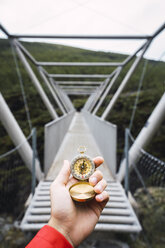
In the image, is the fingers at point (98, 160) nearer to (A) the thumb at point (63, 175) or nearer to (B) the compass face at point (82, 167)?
(B) the compass face at point (82, 167)

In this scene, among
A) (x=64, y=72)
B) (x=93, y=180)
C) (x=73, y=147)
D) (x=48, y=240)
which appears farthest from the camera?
(x=64, y=72)

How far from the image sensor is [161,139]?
3.48 m

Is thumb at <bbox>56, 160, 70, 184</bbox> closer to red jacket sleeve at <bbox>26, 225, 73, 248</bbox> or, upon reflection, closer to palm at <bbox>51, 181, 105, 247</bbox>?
palm at <bbox>51, 181, 105, 247</bbox>

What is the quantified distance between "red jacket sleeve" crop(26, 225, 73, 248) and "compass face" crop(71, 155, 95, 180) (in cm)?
29

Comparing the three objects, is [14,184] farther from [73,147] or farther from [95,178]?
[95,178]

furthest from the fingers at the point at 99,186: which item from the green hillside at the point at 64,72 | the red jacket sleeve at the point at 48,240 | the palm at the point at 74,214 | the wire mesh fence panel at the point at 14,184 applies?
the green hillside at the point at 64,72

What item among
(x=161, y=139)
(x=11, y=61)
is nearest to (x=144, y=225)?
(x=161, y=139)

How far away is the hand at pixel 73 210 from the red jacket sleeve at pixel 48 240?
6cm

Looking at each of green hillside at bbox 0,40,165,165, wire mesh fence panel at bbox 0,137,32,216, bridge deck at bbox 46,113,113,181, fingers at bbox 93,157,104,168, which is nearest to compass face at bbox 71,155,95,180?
fingers at bbox 93,157,104,168

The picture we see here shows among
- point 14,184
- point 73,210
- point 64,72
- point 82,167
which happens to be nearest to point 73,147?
point 82,167

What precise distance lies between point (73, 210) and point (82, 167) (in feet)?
0.72

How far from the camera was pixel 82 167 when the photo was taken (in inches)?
36.2

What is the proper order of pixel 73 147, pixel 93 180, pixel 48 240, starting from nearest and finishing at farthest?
pixel 48 240 → pixel 93 180 → pixel 73 147

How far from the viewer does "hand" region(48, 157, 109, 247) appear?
78cm
